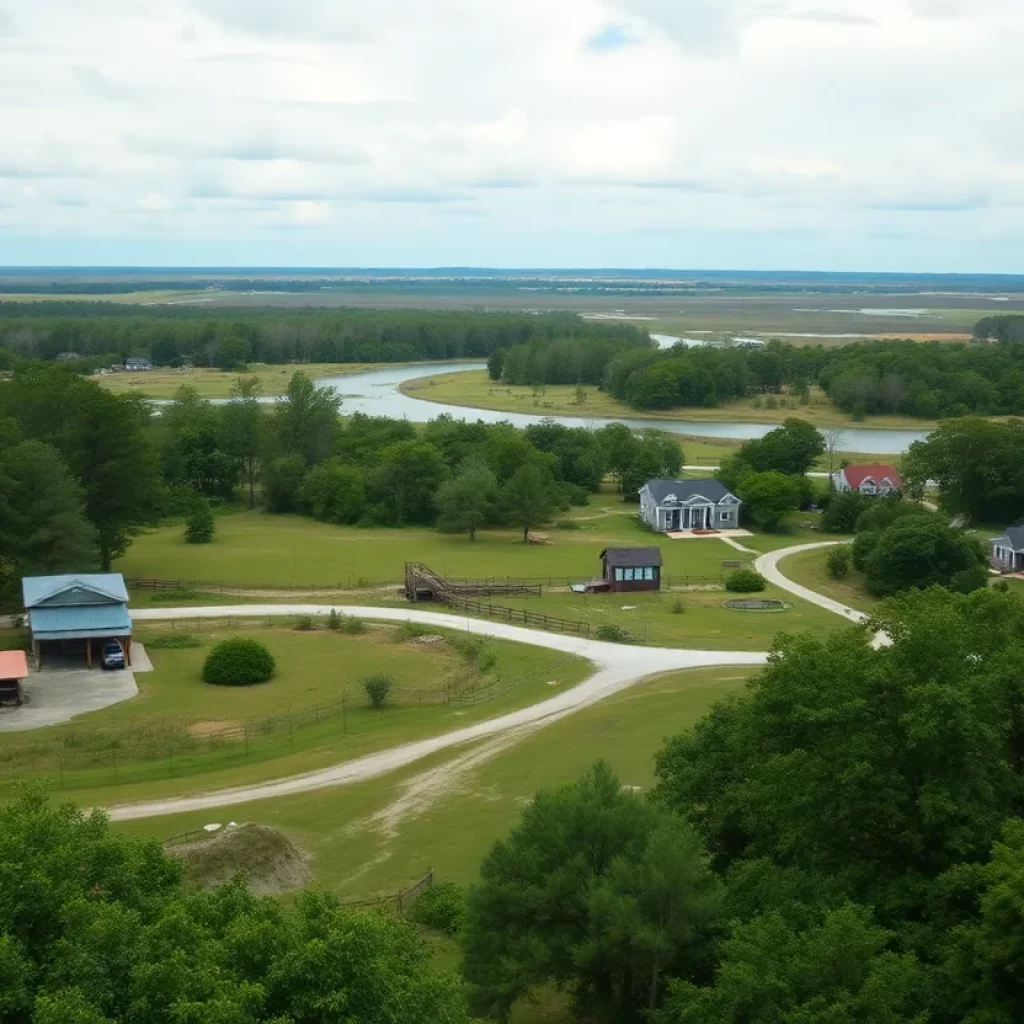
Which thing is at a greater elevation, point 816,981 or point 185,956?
point 185,956

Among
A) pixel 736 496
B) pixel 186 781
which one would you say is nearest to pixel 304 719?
pixel 186 781

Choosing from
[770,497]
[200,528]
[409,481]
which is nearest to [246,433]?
[409,481]

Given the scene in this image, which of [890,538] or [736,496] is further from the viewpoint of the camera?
[736,496]

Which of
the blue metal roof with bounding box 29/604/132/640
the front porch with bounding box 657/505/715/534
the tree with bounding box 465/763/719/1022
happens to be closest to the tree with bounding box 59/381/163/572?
the blue metal roof with bounding box 29/604/132/640

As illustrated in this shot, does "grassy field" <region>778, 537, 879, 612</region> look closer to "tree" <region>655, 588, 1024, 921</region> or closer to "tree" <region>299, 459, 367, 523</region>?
"tree" <region>299, 459, 367, 523</region>

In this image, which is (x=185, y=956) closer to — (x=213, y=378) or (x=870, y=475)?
(x=870, y=475)

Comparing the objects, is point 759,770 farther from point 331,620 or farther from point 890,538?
point 890,538

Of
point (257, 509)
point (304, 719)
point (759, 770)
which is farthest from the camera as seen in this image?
point (257, 509)
